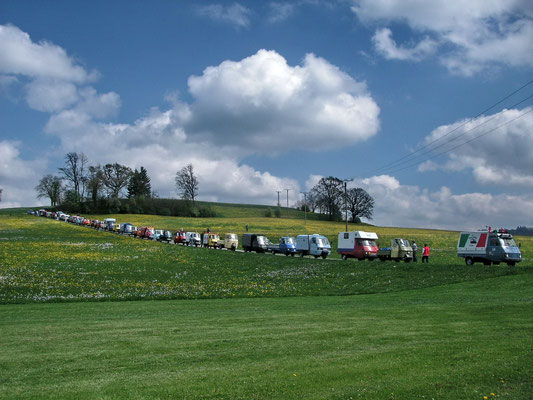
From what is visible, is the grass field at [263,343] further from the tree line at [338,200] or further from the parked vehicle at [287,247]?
the tree line at [338,200]

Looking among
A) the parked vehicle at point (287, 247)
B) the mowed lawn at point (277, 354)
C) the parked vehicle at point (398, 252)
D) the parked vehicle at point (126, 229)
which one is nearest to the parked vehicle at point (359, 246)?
the parked vehicle at point (398, 252)

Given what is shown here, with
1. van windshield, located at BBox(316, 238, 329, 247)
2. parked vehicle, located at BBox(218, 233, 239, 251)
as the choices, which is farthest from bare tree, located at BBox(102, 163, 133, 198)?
van windshield, located at BBox(316, 238, 329, 247)

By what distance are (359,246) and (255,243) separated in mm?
18228

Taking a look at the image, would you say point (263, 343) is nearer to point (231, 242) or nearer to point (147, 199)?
point (231, 242)

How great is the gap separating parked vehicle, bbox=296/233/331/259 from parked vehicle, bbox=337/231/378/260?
131 inches

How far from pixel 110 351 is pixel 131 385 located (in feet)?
9.43

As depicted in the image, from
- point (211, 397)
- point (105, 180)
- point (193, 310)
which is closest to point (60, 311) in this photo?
point (193, 310)

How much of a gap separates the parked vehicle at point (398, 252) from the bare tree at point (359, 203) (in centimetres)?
8683

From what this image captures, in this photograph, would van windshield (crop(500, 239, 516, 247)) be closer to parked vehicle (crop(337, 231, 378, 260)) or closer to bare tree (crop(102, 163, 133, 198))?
parked vehicle (crop(337, 231, 378, 260))

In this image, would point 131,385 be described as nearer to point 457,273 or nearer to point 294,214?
point 457,273

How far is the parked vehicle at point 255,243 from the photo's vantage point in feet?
→ 202

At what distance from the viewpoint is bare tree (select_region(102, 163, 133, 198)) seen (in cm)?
13825

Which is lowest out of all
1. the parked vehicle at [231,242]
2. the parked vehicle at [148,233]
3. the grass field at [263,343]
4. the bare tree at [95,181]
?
the grass field at [263,343]

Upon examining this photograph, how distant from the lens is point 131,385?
8289mm
